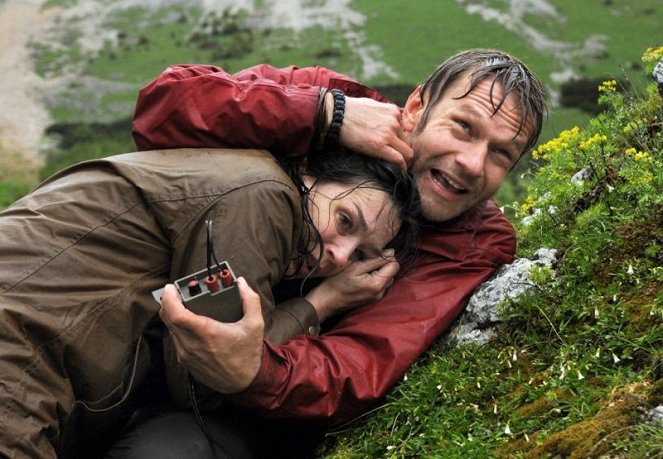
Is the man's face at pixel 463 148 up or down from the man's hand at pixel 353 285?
up

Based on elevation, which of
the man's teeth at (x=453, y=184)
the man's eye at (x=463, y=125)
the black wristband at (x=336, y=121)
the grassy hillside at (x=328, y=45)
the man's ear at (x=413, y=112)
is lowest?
the grassy hillside at (x=328, y=45)

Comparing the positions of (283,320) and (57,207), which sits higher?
(57,207)

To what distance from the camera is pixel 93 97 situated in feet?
64.2

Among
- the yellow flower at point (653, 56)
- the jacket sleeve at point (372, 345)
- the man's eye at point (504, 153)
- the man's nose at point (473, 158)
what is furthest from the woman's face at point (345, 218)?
the yellow flower at point (653, 56)

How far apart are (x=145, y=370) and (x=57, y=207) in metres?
1.04

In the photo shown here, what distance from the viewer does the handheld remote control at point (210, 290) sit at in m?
3.72

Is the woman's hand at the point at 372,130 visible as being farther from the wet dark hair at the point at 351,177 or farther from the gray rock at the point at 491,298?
the gray rock at the point at 491,298

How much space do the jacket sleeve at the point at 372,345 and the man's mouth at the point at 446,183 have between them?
1.30 ft

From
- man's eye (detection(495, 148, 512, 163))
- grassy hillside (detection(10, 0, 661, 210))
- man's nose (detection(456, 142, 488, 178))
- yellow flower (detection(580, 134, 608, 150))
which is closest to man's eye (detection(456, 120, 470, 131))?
man's nose (detection(456, 142, 488, 178))

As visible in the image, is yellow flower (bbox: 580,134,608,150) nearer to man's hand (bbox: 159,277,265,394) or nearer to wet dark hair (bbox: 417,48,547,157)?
wet dark hair (bbox: 417,48,547,157)

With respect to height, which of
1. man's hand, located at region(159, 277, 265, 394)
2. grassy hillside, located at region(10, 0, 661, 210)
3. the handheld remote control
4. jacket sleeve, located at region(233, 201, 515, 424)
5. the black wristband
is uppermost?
the black wristband

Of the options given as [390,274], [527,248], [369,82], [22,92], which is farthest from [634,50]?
[22,92]

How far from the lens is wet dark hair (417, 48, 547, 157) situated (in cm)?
516

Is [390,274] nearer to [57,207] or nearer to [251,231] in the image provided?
[251,231]
